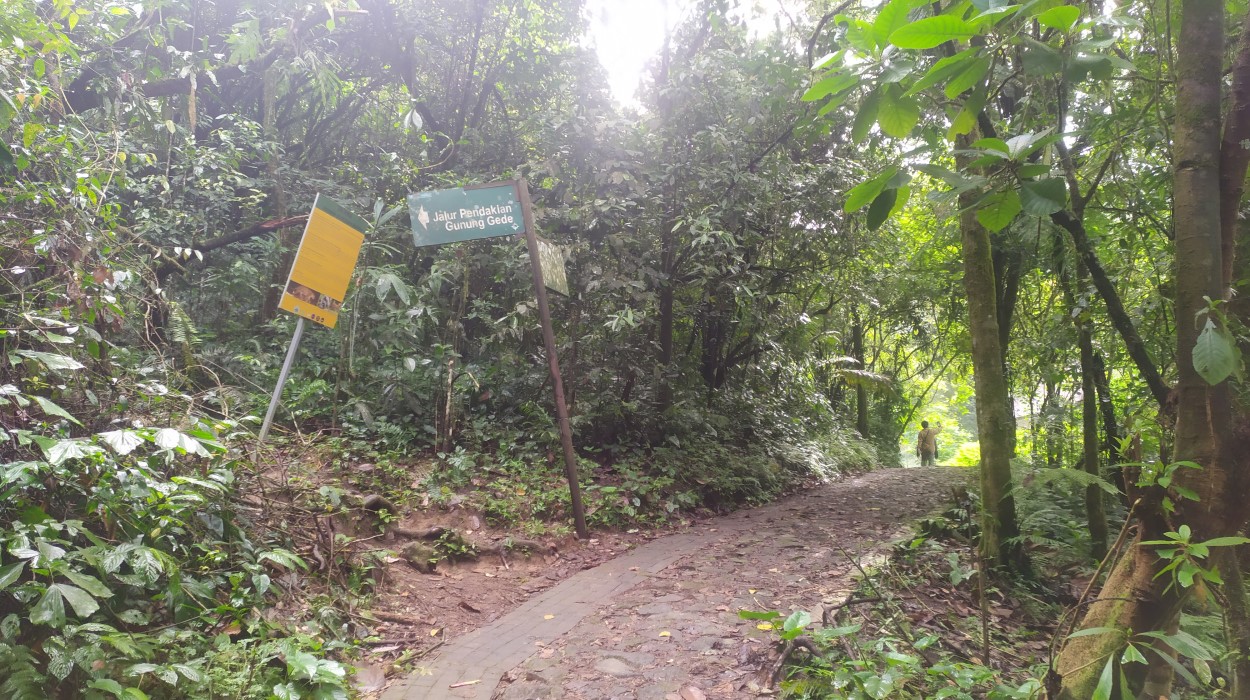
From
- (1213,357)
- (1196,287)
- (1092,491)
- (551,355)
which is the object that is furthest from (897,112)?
(1092,491)

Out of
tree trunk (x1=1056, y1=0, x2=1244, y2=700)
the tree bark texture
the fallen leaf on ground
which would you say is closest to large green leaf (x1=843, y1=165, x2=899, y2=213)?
tree trunk (x1=1056, y1=0, x2=1244, y2=700)

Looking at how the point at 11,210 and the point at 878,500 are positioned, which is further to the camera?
the point at 878,500

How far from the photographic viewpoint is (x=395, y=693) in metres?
3.24

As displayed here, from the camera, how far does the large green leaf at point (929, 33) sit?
1.14m

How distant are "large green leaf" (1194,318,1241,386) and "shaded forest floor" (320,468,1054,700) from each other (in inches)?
65.9

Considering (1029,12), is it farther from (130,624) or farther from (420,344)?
(420,344)

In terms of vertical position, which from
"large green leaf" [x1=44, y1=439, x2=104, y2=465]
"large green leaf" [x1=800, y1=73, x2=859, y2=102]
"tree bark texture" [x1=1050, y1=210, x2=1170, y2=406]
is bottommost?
"large green leaf" [x1=44, y1=439, x2=104, y2=465]

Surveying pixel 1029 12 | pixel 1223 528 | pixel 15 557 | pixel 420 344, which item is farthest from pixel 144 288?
pixel 1223 528

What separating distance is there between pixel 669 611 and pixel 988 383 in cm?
290

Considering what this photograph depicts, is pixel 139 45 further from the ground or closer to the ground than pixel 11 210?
further from the ground

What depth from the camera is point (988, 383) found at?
480 cm

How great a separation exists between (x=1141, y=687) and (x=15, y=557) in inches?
168

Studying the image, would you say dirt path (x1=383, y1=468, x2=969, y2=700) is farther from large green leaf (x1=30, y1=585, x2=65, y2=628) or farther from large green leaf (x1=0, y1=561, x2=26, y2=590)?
large green leaf (x1=0, y1=561, x2=26, y2=590)

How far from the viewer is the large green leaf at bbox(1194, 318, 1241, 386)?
1487 mm
